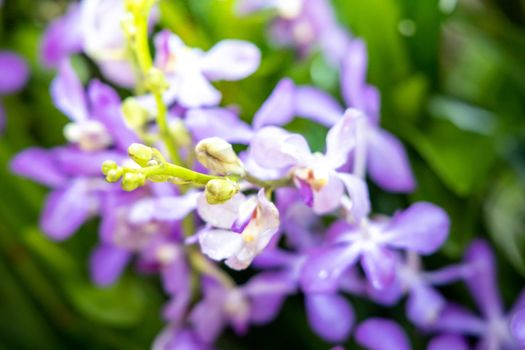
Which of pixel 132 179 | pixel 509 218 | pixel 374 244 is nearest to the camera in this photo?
pixel 132 179

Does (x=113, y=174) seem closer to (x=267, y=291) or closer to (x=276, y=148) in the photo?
(x=276, y=148)

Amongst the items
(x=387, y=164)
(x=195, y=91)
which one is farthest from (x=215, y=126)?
(x=387, y=164)

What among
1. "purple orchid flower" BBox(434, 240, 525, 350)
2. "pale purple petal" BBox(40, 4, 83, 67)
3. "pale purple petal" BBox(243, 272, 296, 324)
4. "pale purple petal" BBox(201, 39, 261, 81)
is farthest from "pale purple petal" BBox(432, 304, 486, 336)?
"pale purple petal" BBox(40, 4, 83, 67)

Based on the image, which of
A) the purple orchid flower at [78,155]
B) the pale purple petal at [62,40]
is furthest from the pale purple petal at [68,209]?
the pale purple petal at [62,40]

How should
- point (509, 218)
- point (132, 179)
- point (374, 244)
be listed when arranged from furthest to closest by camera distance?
point (509, 218)
point (374, 244)
point (132, 179)

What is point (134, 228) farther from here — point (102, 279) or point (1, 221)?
point (1, 221)
